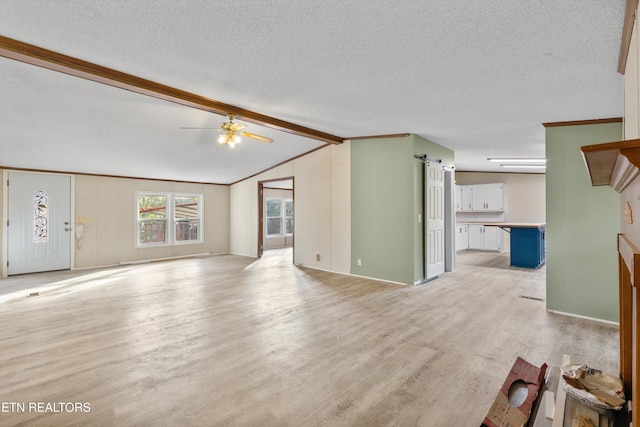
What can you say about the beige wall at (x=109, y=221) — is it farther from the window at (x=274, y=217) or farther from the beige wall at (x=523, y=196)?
the beige wall at (x=523, y=196)

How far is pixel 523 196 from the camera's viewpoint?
952 centimetres

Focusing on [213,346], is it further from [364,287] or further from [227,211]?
[227,211]

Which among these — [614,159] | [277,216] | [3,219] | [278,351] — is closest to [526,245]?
[278,351]

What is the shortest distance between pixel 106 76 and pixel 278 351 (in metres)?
3.11

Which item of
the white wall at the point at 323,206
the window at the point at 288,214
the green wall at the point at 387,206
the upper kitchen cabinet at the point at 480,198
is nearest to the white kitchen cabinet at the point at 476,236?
the upper kitchen cabinet at the point at 480,198

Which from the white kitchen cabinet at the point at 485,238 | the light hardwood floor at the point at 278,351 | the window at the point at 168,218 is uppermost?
the window at the point at 168,218

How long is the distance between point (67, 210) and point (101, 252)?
1190mm

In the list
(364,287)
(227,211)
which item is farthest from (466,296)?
(227,211)

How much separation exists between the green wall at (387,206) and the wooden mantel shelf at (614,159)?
13.7ft

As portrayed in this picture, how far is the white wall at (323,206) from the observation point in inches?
248

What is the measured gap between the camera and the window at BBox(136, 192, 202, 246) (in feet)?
27.1

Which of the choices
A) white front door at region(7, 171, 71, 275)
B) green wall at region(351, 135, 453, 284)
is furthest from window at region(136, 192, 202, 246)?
green wall at region(351, 135, 453, 284)

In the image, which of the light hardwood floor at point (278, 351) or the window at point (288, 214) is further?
the window at point (288, 214)

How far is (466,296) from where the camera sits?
4.70 meters
